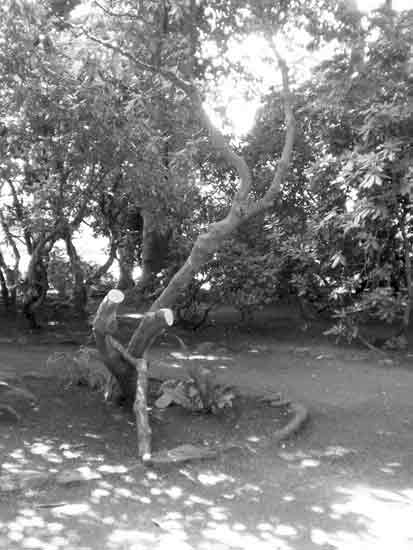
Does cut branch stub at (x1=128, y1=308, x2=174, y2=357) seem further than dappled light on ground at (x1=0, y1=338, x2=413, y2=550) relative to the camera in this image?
Yes

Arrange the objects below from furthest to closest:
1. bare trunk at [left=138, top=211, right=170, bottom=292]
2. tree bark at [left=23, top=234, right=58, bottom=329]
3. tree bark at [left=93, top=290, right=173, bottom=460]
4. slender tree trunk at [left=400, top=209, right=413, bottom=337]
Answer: bare trunk at [left=138, top=211, right=170, bottom=292] → tree bark at [left=23, top=234, right=58, bottom=329] → slender tree trunk at [left=400, top=209, right=413, bottom=337] → tree bark at [left=93, top=290, right=173, bottom=460]

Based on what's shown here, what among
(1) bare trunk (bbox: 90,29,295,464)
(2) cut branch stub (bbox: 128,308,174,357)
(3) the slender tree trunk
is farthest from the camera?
(3) the slender tree trunk

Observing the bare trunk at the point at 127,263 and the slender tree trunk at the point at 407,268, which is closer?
the slender tree trunk at the point at 407,268

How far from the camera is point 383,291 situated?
9.55m

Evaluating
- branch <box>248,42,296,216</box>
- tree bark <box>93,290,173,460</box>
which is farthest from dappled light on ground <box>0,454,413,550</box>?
branch <box>248,42,296,216</box>

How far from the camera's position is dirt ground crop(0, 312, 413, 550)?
3689 millimetres

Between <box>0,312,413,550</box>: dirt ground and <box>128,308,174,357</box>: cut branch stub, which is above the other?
<box>128,308,174,357</box>: cut branch stub

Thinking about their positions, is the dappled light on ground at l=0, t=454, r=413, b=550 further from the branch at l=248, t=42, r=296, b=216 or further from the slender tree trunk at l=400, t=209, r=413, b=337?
the slender tree trunk at l=400, t=209, r=413, b=337

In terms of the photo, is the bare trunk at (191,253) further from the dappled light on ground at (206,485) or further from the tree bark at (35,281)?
the tree bark at (35,281)

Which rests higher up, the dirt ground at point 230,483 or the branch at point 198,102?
the branch at point 198,102

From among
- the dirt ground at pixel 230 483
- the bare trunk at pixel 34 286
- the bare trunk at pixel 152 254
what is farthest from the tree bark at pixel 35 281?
the dirt ground at pixel 230 483

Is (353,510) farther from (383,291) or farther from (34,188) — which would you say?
(34,188)

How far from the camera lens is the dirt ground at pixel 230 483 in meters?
3.69

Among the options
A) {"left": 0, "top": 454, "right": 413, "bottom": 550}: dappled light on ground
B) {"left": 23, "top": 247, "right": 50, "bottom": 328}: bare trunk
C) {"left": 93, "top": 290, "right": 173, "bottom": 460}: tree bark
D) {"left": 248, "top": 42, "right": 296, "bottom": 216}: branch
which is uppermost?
{"left": 248, "top": 42, "right": 296, "bottom": 216}: branch
